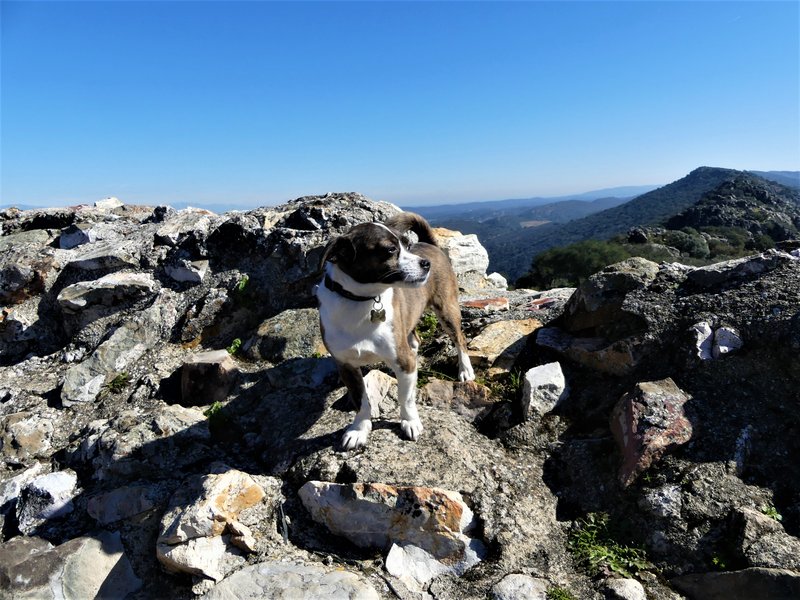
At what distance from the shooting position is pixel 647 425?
3617 millimetres

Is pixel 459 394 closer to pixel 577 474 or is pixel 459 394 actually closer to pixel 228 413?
pixel 577 474

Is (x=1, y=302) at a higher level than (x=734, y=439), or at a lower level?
higher

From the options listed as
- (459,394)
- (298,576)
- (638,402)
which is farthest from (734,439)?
(298,576)

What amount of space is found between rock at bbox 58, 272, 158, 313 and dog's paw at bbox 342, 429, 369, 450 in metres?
4.12

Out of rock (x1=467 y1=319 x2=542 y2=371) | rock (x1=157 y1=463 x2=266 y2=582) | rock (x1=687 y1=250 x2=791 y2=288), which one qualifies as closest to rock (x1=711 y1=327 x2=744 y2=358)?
rock (x1=687 y1=250 x2=791 y2=288)

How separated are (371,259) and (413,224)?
5.68 feet

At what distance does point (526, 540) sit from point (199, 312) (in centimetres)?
495

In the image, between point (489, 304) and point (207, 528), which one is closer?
point (207, 528)

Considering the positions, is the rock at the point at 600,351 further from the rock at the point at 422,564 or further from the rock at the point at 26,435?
Result: the rock at the point at 26,435

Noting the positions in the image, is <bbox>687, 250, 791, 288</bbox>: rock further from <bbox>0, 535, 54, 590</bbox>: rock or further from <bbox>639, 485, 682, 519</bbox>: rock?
<bbox>0, 535, 54, 590</bbox>: rock

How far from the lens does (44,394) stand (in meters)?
5.66

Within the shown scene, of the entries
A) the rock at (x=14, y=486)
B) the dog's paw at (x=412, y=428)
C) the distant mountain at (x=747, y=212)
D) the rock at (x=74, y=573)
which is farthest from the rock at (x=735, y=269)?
the distant mountain at (x=747, y=212)

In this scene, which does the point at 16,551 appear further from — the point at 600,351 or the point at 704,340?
the point at 704,340

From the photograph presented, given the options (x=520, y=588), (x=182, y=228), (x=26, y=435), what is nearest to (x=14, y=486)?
(x=26, y=435)
